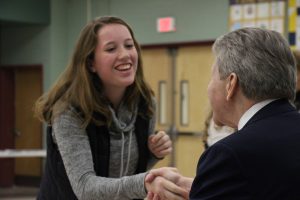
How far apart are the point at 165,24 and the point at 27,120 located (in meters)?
3.08

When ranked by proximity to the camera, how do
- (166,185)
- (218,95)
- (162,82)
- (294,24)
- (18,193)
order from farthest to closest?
(18,193) → (162,82) → (294,24) → (166,185) → (218,95)

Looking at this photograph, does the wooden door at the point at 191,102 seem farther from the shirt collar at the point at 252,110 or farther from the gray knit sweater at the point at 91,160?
the shirt collar at the point at 252,110

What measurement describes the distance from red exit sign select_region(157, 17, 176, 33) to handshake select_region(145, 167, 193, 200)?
560 cm

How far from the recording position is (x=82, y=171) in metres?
1.76

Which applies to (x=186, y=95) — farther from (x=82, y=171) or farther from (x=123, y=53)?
(x=82, y=171)

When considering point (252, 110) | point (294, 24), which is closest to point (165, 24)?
point (294, 24)

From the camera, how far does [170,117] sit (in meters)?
7.37

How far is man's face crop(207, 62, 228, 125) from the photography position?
54.5 inches

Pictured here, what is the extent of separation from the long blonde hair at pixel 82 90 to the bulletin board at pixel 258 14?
4767mm

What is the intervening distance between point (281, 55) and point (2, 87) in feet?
25.4

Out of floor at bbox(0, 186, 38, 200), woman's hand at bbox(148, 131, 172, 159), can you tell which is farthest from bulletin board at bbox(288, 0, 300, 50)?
woman's hand at bbox(148, 131, 172, 159)

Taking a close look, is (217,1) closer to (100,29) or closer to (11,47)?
(11,47)

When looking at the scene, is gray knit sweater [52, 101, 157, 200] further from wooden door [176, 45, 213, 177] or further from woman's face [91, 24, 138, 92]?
wooden door [176, 45, 213, 177]

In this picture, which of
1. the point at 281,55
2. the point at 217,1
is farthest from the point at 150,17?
the point at 281,55
